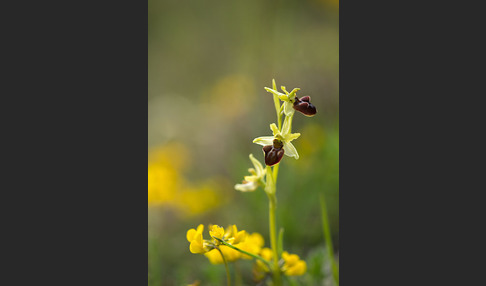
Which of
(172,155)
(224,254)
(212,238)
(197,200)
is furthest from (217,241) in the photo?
(172,155)

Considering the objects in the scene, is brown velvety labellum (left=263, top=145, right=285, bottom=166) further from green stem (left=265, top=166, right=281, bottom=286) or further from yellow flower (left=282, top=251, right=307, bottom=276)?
yellow flower (left=282, top=251, right=307, bottom=276)

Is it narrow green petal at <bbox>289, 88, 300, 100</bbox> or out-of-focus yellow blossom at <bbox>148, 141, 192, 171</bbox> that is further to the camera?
out-of-focus yellow blossom at <bbox>148, 141, 192, 171</bbox>

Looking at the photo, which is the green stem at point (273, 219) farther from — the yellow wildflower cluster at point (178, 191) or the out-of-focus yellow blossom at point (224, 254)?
the yellow wildflower cluster at point (178, 191)

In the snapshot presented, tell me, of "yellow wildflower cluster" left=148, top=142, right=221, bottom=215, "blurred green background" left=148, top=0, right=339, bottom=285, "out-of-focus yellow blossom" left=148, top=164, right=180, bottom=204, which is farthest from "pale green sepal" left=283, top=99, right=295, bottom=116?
"out-of-focus yellow blossom" left=148, top=164, right=180, bottom=204

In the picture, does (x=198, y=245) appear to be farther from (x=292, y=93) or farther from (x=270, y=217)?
(x=292, y=93)

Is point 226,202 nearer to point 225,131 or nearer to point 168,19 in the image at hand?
point 225,131

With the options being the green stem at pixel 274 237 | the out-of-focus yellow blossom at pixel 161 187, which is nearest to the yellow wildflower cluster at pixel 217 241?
the green stem at pixel 274 237
